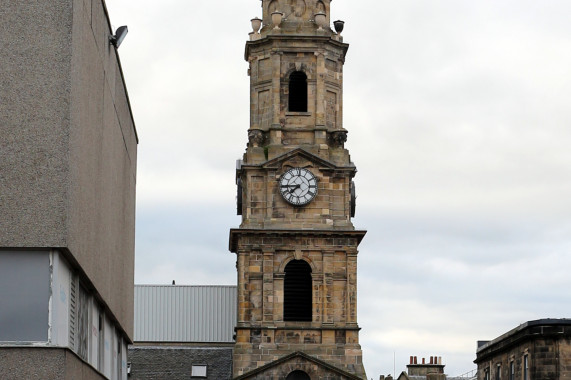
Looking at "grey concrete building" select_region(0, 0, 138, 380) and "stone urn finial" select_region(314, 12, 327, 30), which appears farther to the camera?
"stone urn finial" select_region(314, 12, 327, 30)

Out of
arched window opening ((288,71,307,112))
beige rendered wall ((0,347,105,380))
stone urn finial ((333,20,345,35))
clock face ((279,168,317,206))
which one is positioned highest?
stone urn finial ((333,20,345,35))

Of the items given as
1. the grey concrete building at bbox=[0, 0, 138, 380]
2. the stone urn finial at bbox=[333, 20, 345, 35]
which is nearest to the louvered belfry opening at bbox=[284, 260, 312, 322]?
the stone urn finial at bbox=[333, 20, 345, 35]

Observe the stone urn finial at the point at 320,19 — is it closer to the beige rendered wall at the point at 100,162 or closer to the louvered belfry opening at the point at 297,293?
the louvered belfry opening at the point at 297,293

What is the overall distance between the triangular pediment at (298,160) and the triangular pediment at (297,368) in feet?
32.2

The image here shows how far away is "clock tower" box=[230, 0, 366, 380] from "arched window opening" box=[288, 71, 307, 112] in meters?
0.05

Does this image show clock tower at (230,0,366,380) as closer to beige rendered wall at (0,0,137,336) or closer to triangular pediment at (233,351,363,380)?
triangular pediment at (233,351,363,380)

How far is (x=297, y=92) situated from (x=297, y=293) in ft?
35.9

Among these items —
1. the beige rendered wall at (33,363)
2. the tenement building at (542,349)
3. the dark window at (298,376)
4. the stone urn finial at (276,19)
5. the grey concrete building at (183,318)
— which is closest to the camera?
the beige rendered wall at (33,363)

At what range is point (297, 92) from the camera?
70.4 metres

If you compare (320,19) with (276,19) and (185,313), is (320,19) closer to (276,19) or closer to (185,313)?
(276,19)

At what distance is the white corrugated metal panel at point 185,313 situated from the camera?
80.8 meters

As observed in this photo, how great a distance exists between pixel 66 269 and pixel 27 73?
11.2 ft

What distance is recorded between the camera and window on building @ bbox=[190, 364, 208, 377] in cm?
7388

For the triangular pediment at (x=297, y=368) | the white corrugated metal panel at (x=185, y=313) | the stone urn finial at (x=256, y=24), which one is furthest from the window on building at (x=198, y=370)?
the stone urn finial at (x=256, y=24)
